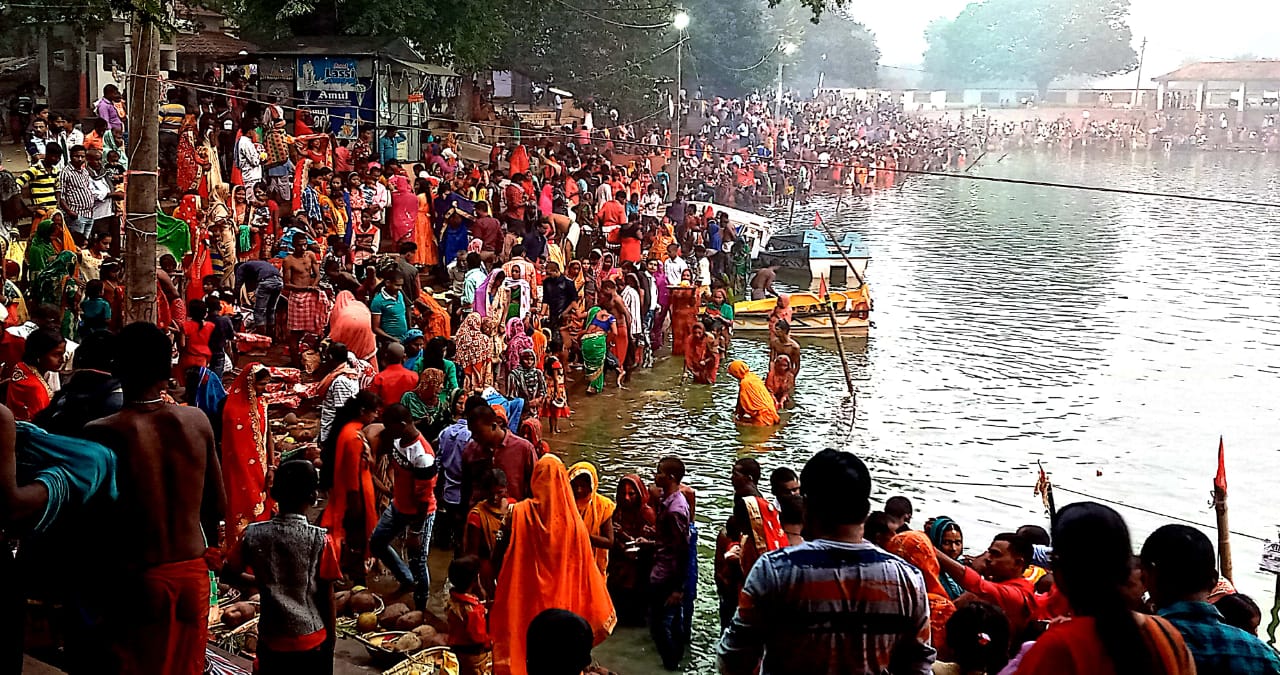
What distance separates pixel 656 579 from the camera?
24.5 ft

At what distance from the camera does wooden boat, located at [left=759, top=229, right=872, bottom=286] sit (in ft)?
76.7

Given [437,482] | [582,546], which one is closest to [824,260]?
[437,482]

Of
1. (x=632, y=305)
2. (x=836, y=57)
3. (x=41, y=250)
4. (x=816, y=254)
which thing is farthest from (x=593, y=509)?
(x=836, y=57)

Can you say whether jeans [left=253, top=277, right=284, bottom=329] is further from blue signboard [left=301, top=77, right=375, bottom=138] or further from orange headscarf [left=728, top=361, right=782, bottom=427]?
blue signboard [left=301, top=77, right=375, bottom=138]

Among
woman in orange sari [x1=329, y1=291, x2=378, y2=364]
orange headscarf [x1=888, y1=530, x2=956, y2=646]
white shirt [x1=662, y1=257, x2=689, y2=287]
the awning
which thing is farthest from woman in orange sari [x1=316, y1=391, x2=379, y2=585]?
the awning

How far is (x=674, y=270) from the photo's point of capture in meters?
17.9

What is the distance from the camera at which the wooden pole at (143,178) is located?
804cm

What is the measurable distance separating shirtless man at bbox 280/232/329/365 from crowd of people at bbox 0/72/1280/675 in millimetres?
29

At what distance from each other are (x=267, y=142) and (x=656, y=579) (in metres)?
11.0

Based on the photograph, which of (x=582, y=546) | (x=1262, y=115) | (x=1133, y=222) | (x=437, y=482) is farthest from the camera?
(x=1262, y=115)

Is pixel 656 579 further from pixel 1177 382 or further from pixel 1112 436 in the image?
pixel 1177 382

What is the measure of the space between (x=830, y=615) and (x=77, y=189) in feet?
38.4

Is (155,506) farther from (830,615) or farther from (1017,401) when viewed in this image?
(1017,401)

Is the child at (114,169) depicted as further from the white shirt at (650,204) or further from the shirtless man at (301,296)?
the white shirt at (650,204)
